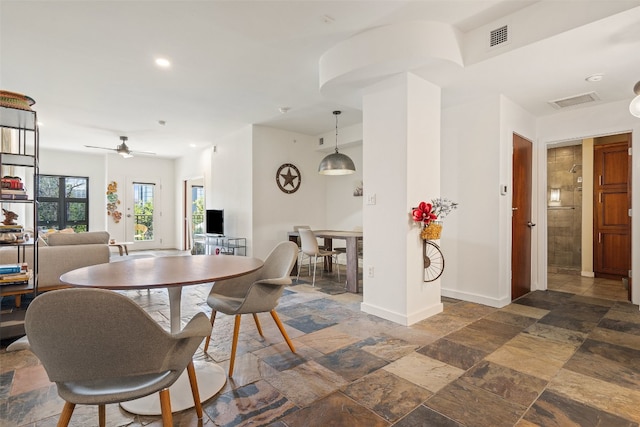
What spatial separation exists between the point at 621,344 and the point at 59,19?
217 inches

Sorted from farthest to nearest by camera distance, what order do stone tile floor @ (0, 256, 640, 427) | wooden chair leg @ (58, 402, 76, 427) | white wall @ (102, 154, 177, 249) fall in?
white wall @ (102, 154, 177, 249) < stone tile floor @ (0, 256, 640, 427) < wooden chair leg @ (58, 402, 76, 427)

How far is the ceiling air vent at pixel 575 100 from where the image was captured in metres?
3.68

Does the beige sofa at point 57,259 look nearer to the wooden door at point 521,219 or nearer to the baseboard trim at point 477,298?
the baseboard trim at point 477,298

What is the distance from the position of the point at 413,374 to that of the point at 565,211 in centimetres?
567

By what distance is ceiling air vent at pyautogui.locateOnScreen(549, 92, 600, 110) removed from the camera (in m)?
3.68

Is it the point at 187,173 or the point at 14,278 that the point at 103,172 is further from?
the point at 14,278

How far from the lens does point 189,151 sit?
334 inches

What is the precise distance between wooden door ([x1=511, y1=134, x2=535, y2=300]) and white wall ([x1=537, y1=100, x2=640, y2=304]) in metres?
0.30

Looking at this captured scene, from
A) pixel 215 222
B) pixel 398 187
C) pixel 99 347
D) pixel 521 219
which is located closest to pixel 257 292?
pixel 99 347

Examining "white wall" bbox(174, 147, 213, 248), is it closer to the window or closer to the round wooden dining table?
the window

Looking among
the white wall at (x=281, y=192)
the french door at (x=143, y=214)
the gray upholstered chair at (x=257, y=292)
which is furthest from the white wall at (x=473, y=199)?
the french door at (x=143, y=214)

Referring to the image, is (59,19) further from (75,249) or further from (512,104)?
(512,104)

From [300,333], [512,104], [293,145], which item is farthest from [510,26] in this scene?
[293,145]

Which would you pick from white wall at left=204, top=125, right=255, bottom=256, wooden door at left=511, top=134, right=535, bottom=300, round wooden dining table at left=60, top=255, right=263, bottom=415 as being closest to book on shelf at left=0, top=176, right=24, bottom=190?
round wooden dining table at left=60, top=255, right=263, bottom=415
